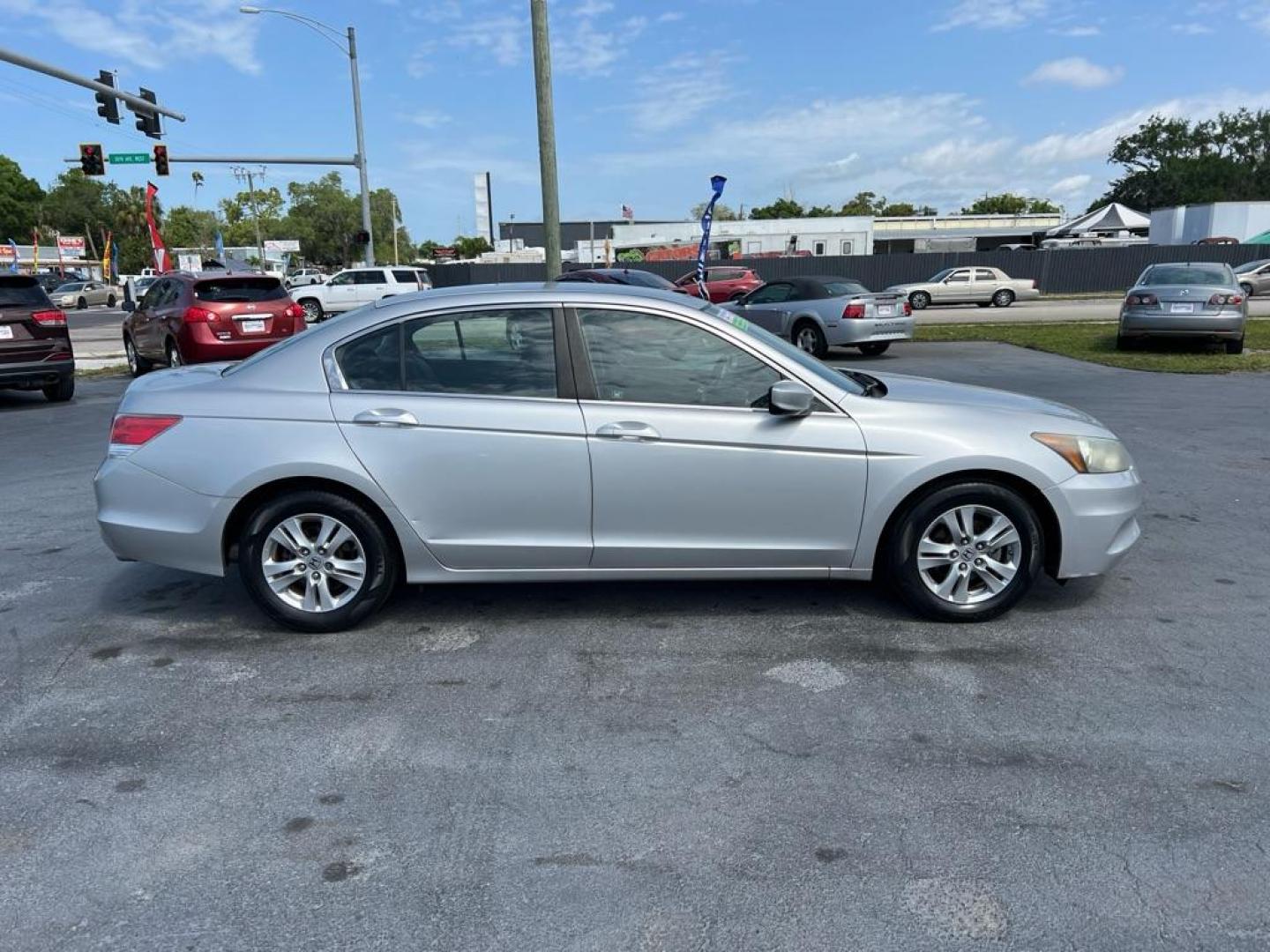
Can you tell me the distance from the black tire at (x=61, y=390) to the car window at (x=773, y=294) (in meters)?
11.3

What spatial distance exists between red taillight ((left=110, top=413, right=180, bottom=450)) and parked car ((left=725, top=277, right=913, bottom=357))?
12.3 meters

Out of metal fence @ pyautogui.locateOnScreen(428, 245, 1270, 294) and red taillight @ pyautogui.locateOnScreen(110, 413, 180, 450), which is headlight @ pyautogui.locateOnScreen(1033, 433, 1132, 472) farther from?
metal fence @ pyautogui.locateOnScreen(428, 245, 1270, 294)

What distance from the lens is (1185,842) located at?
285 centimetres

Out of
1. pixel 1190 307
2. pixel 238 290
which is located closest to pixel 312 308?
pixel 238 290

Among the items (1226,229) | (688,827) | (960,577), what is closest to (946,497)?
(960,577)

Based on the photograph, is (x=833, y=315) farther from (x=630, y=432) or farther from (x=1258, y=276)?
(x=1258, y=276)

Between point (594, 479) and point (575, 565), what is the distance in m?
0.44

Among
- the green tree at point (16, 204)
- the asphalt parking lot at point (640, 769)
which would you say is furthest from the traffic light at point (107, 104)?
the green tree at point (16, 204)

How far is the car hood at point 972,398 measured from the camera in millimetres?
4605

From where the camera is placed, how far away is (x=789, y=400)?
425 cm

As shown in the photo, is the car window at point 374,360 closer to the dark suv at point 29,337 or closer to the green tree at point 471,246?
the dark suv at point 29,337

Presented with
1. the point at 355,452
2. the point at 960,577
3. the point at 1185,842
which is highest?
the point at 355,452

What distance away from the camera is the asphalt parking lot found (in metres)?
2.59

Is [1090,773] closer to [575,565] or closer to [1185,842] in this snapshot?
[1185,842]
